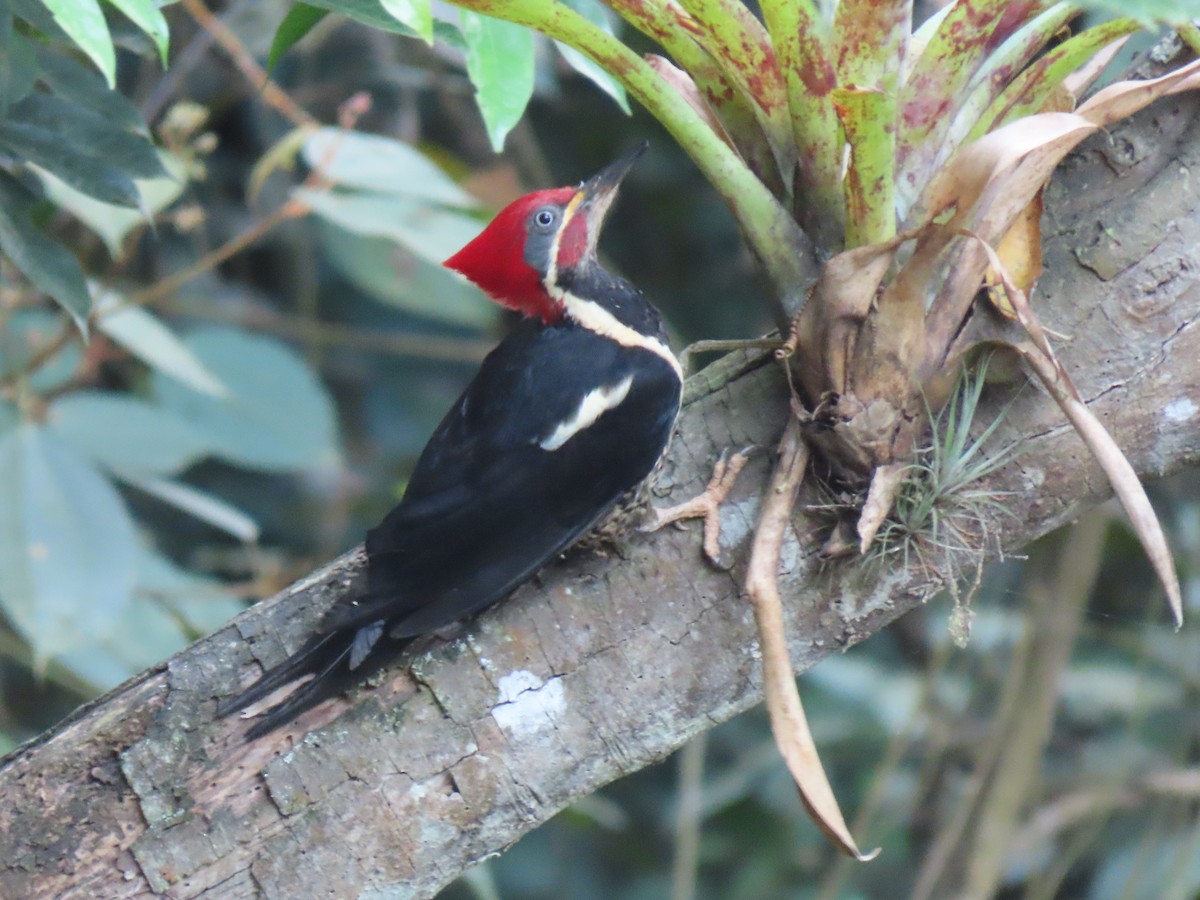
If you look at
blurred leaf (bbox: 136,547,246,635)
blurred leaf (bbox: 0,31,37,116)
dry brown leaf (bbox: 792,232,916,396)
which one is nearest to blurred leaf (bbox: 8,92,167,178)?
blurred leaf (bbox: 0,31,37,116)

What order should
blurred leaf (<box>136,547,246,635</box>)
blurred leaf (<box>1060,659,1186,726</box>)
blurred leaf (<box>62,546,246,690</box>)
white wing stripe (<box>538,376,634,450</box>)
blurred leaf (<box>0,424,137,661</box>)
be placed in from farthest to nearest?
blurred leaf (<box>1060,659,1186,726</box>) < blurred leaf (<box>136,547,246,635</box>) < blurred leaf (<box>62,546,246,690</box>) < blurred leaf (<box>0,424,137,661</box>) < white wing stripe (<box>538,376,634,450</box>)

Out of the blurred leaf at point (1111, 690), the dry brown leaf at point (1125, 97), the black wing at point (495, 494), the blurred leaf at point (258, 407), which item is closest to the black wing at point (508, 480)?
the black wing at point (495, 494)

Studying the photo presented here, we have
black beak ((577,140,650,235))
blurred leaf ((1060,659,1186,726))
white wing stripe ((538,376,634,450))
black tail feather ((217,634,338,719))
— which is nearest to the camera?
black tail feather ((217,634,338,719))

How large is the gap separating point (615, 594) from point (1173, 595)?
0.68 metres

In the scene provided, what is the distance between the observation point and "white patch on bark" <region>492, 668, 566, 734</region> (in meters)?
1.61

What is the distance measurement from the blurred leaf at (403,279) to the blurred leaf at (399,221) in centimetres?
93

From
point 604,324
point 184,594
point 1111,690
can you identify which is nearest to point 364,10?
point 604,324

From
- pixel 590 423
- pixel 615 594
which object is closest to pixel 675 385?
pixel 590 423

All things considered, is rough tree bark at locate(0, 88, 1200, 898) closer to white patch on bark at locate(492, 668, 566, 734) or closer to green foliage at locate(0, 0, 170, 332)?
white patch on bark at locate(492, 668, 566, 734)

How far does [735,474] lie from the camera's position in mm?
1700

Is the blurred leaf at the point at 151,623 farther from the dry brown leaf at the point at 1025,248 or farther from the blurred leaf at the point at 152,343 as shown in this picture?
the dry brown leaf at the point at 1025,248

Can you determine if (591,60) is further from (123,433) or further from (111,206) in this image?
(123,433)

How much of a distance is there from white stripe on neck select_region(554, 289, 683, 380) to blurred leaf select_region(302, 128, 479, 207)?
0.89 feet

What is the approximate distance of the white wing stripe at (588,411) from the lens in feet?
6.25
